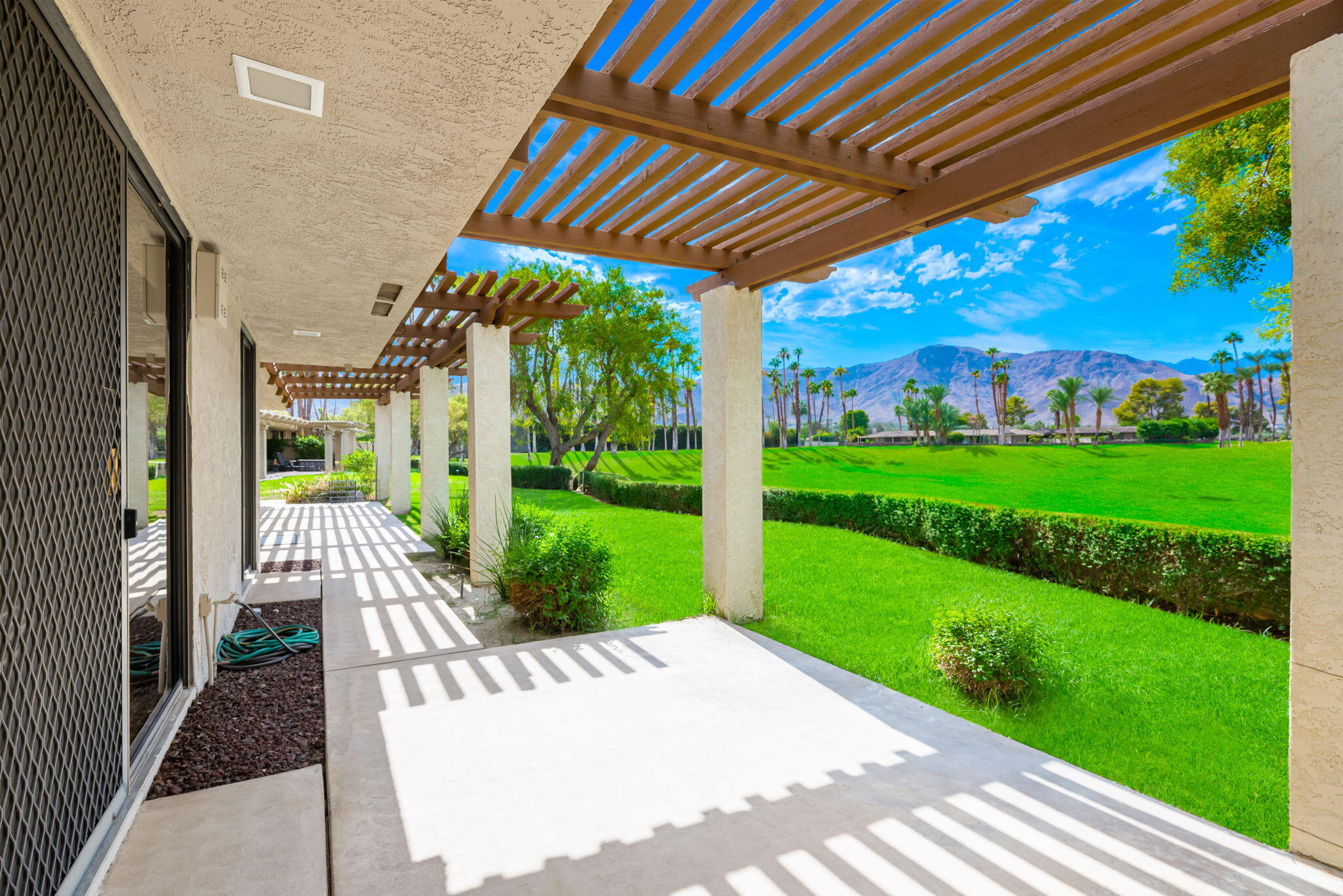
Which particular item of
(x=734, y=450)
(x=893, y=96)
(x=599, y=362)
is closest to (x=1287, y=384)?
(x=599, y=362)

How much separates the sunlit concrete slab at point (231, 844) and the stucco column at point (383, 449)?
13.4m

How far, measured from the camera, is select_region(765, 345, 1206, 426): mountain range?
155250 millimetres

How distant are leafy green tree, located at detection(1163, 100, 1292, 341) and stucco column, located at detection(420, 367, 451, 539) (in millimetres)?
11017

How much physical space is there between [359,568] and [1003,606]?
6409mm

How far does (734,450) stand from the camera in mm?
5223

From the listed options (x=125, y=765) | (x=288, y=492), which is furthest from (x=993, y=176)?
(x=288, y=492)

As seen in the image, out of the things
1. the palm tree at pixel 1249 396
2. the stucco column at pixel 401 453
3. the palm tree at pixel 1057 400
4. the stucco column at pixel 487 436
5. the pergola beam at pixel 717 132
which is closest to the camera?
the pergola beam at pixel 717 132

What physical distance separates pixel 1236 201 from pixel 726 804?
458 inches

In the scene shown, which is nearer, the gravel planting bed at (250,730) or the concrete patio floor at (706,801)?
the concrete patio floor at (706,801)

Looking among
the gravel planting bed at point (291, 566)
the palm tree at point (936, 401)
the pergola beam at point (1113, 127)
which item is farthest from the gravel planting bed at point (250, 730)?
the palm tree at point (936, 401)

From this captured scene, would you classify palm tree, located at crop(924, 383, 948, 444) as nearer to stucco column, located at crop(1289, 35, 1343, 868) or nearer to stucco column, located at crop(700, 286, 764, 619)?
stucco column, located at crop(700, 286, 764, 619)

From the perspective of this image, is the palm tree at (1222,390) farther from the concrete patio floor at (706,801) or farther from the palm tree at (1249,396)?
the concrete patio floor at (706,801)

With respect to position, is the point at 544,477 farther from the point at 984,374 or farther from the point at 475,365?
the point at 984,374

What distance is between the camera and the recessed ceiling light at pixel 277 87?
1983 millimetres
